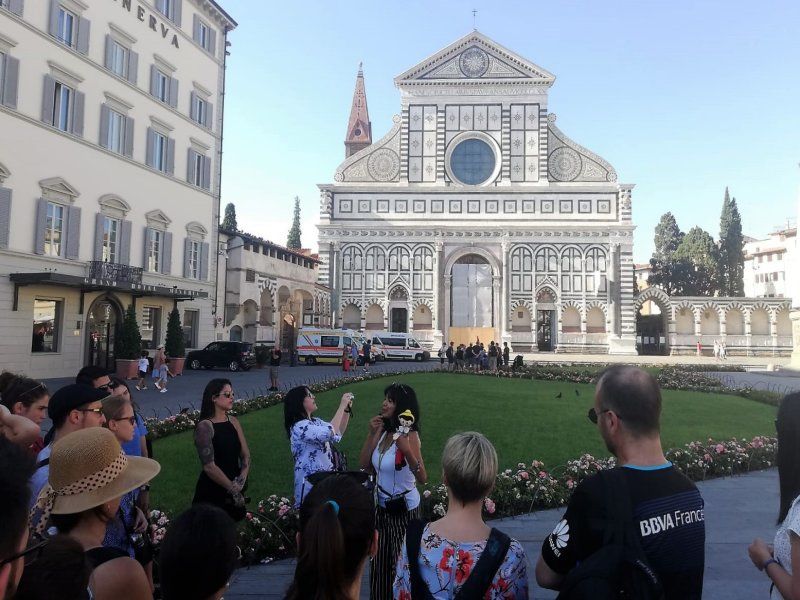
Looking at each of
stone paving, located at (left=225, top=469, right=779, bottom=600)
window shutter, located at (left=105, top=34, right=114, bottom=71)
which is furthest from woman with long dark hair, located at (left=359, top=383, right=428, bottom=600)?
window shutter, located at (left=105, top=34, right=114, bottom=71)

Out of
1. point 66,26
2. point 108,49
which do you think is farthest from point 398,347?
point 66,26

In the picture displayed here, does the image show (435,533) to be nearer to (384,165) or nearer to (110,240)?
(110,240)

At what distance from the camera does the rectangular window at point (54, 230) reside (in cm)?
2053

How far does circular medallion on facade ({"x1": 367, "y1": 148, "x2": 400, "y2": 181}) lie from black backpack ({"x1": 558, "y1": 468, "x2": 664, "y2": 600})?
158 ft

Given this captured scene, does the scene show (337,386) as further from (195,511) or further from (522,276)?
(522,276)

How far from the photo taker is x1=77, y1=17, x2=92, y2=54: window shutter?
2173 cm

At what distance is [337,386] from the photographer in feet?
66.7

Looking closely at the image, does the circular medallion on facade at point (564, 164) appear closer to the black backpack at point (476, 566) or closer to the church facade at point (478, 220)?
the church facade at point (478, 220)

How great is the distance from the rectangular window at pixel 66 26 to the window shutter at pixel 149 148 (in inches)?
184

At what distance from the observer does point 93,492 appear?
8.91ft

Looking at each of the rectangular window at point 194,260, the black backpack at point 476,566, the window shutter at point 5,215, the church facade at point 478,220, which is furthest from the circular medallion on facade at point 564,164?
the black backpack at point 476,566

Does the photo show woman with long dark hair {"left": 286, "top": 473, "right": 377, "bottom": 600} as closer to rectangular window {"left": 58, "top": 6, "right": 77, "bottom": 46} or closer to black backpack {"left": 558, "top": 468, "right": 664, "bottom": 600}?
black backpack {"left": 558, "top": 468, "right": 664, "bottom": 600}

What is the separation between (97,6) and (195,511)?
26.2 meters

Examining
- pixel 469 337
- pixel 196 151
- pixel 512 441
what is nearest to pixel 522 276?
pixel 469 337
